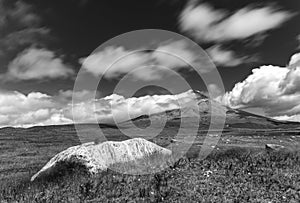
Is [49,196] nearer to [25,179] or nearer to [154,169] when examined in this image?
[25,179]

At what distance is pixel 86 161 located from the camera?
1675cm

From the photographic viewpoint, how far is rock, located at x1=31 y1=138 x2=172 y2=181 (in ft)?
54.8

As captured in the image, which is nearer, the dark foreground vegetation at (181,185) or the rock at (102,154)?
the dark foreground vegetation at (181,185)

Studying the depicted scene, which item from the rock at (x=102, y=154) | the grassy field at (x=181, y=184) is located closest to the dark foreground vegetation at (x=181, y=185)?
the grassy field at (x=181, y=184)

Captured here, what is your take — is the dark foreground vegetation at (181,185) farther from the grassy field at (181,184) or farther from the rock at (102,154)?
the rock at (102,154)

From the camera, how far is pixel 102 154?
59.4 feet

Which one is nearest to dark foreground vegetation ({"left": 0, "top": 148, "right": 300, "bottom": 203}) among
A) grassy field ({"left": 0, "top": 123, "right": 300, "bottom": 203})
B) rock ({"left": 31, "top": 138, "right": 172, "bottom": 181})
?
grassy field ({"left": 0, "top": 123, "right": 300, "bottom": 203})

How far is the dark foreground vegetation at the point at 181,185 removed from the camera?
39.8ft

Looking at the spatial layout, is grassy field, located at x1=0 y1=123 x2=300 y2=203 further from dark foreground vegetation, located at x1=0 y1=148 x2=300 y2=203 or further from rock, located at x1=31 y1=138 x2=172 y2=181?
rock, located at x1=31 y1=138 x2=172 y2=181

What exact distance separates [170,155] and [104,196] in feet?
30.1

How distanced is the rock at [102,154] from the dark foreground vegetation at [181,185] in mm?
516

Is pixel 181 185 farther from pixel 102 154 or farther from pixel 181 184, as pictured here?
pixel 102 154

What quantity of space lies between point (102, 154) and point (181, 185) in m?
6.22

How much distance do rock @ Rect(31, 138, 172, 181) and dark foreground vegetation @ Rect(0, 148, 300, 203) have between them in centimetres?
52
